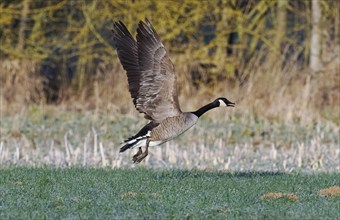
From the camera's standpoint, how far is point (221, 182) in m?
9.98

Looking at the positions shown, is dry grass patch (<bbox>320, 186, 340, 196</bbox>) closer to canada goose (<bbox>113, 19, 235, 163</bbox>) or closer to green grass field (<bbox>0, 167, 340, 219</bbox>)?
green grass field (<bbox>0, 167, 340, 219</bbox>)

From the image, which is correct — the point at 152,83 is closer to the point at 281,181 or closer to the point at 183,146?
the point at 281,181

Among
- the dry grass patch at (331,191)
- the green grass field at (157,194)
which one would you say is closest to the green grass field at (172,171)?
the green grass field at (157,194)

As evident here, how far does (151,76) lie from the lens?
10469mm

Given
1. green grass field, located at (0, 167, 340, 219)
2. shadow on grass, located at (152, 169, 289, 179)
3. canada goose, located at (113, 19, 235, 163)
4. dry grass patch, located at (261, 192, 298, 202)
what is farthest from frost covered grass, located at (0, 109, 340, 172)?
dry grass patch, located at (261, 192, 298, 202)

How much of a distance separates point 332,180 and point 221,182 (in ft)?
4.43

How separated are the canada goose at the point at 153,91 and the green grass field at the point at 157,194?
467mm

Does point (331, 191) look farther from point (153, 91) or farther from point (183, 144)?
point (183, 144)

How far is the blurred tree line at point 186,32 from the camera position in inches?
863

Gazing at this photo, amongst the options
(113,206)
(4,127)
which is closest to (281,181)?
(113,206)

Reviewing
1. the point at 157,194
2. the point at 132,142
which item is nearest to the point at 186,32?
the point at 132,142

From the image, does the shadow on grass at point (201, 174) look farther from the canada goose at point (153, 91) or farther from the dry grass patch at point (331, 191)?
A: the dry grass patch at point (331, 191)

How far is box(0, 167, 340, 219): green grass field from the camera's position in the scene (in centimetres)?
782

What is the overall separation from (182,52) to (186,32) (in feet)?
1.61
